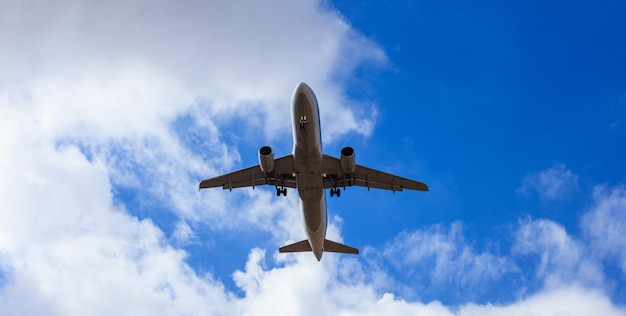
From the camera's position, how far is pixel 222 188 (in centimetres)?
4856

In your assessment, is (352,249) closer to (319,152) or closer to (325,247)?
(325,247)

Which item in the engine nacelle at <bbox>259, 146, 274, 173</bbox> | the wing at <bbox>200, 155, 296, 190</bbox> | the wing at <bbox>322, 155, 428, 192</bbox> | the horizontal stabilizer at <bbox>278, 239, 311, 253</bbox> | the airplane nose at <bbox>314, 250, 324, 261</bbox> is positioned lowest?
the airplane nose at <bbox>314, 250, 324, 261</bbox>

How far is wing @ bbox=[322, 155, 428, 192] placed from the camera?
150 feet

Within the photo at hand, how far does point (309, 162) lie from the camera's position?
138ft

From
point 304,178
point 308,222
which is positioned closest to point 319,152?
point 304,178

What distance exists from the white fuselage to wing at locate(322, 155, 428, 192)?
1720mm

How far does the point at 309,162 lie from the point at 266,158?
3.07 m

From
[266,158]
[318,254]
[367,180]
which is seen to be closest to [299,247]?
[318,254]

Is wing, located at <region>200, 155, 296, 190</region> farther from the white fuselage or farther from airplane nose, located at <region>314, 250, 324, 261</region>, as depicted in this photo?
airplane nose, located at <region>314, 250, 324, 261</region>

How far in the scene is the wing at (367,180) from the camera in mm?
45787

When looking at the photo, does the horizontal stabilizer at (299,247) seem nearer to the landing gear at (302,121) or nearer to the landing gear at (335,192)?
the landing gear at (335,192)

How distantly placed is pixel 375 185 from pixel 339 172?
157 inches

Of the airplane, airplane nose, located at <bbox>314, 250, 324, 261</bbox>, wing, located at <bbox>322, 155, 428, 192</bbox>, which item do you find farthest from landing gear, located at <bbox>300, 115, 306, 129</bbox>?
airplane nose, located at <bbox>314, 250, 324, 261</bbox>

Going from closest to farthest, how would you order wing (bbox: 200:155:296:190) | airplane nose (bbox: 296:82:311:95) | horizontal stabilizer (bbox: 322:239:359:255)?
airplane nose (bbox: 296:82:311:95), wing (bbox: 200:155:296:190), horizontal stabilizer (bbox: 322:239:359:255)
